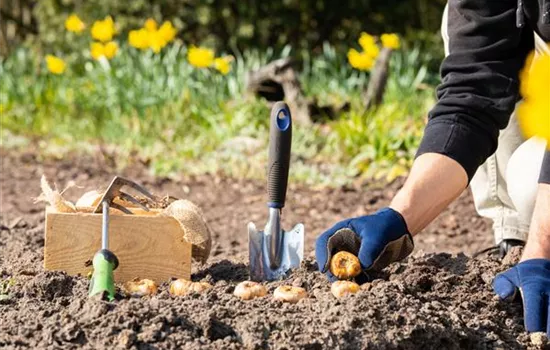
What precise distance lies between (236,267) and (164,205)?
0.92ft

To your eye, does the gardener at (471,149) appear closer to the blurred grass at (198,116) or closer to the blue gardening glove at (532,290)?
the blue gardening glove at (532,290)

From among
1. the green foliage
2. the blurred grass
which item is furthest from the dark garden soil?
the green foliage

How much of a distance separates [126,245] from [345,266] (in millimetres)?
604

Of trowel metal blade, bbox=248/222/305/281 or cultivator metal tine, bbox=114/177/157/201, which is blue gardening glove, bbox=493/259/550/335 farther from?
cultivator metal tine, bbox=114/177/157/201

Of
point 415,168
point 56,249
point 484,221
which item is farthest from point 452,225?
point 56,249

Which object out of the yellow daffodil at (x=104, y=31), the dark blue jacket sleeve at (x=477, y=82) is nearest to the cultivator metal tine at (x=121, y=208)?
the dark blue jacket sleeve at (x=477, y=82)

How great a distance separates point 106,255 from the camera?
2441 millimetres

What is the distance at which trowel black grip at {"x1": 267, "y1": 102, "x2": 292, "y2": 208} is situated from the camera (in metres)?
2.72

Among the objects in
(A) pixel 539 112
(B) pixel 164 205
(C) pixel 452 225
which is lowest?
(C) pixel 452 225

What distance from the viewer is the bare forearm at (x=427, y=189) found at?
277cm

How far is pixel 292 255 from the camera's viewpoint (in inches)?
111

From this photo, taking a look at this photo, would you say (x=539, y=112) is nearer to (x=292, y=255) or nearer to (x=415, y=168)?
(x=415, y=168)

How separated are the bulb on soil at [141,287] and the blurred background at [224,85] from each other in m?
3.06

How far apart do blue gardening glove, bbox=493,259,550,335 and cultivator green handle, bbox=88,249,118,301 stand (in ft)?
3.23
